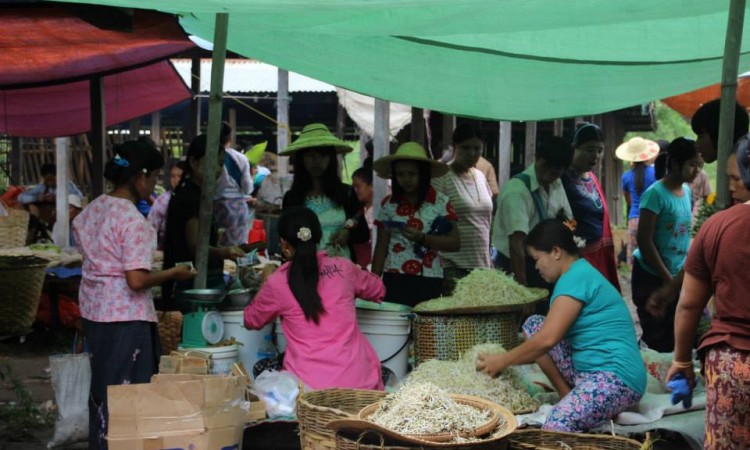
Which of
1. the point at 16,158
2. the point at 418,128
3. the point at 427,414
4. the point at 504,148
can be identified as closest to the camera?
the point at 427,414

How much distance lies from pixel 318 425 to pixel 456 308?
5.03ft

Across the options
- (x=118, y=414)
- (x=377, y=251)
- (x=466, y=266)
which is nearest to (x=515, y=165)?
(x=466, y=266)

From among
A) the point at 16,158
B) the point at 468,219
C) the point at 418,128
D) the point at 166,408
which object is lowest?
the point at 166,408

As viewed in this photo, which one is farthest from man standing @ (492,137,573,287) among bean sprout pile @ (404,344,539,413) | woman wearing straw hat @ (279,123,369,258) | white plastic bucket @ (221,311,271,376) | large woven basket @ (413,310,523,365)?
white plastic bucket @ (221,311,271,376)

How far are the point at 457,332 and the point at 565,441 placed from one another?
136 centimetres

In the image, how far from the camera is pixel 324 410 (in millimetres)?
3711

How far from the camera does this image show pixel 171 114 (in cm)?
1770

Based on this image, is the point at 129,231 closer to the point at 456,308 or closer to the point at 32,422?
the point at 456,308

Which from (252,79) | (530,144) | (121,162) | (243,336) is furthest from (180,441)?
(252,79)

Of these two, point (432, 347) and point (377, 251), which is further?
point (377, 251)

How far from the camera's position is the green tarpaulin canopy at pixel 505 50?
5152mm

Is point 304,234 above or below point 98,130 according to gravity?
below

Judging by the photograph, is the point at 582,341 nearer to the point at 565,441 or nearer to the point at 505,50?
the point at 565,441

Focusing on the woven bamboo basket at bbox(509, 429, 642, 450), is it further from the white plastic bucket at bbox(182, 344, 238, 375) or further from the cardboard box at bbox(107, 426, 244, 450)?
the white plastic bucket at bbox(182, 344, 238, 375)
